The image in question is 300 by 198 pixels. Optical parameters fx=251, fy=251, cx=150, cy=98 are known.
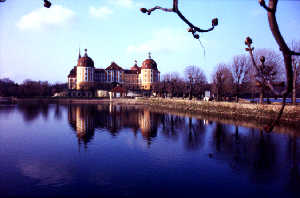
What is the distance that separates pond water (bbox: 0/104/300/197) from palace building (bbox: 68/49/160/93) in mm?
88255

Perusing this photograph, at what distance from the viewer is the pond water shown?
441 inches

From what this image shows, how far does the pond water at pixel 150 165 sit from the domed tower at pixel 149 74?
8965 cm

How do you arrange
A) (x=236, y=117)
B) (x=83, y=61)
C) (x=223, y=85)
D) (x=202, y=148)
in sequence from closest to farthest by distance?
(x=202, y=148)
(x=236, y=117)
(x=223, y=85)
(x=83, y=61)

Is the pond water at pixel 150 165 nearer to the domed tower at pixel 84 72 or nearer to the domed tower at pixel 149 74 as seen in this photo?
the domed tower at pixel 84 72

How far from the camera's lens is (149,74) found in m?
113

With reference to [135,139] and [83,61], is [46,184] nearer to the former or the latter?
[135,139]

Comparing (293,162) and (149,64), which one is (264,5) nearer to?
(293,162)

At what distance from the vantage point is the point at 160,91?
86938 mm

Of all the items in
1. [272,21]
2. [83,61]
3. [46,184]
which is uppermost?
[83,61]

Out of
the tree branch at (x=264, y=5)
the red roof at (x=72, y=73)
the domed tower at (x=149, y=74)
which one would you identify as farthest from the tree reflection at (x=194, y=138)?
the red roof at (x=72, y=73)

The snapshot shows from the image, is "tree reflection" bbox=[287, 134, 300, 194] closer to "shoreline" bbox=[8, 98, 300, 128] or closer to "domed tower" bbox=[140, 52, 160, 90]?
"shoreline" bbox=[8, 98, 300, 128]

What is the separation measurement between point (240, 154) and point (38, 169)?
504 inches

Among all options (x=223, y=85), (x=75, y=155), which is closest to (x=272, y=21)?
(x=75, y=155)

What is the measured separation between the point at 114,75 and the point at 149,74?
58.5 ft
